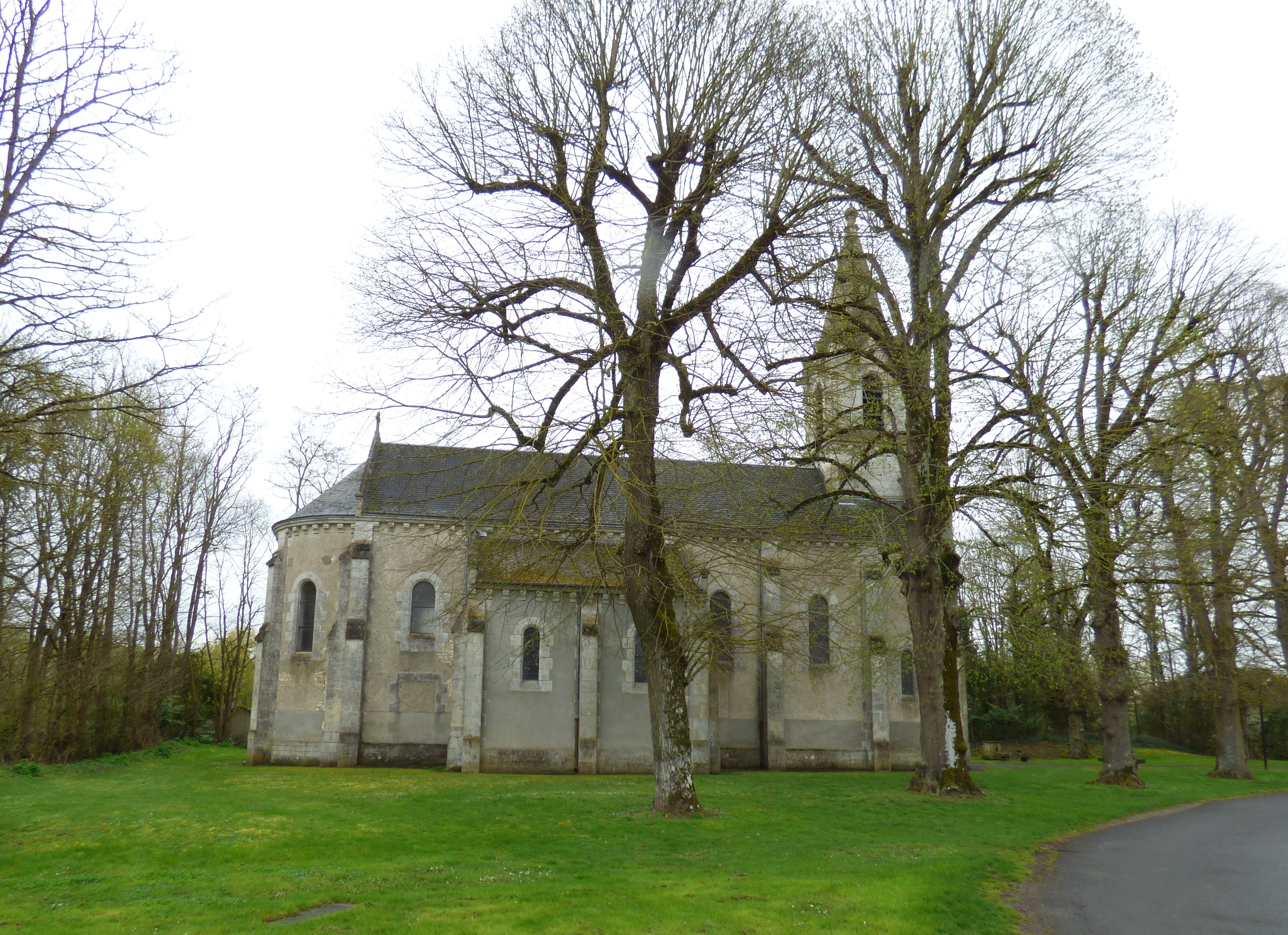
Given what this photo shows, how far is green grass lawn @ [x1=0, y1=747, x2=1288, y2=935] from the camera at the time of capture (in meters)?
8.43

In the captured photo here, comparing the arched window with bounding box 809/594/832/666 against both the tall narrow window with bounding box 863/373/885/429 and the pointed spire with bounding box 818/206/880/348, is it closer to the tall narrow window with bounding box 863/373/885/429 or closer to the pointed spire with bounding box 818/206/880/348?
the tall narrow window with bounding box 863/373/885/429

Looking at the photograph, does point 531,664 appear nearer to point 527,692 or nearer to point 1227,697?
point 527,692

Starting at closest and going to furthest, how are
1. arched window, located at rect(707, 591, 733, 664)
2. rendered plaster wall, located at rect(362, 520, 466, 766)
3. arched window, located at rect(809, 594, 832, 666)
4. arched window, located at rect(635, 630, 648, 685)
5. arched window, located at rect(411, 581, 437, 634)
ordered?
arched window, located at rect(707, 591, 733, 664), rendered plaster wall, located at rect(362, 520, 466, 766), arched window, located at rect(635, 630, 648, 685), arched window, located at rect(411, 581, 437, 634), arched window, located at rect(809, 594, 832, 666)

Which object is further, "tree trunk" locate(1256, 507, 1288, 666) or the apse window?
"tree trunk" locate(1256, 507, 1288, 666)

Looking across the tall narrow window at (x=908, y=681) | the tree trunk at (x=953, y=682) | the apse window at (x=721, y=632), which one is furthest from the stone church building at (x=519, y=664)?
the apse window at (x=721, y=632)

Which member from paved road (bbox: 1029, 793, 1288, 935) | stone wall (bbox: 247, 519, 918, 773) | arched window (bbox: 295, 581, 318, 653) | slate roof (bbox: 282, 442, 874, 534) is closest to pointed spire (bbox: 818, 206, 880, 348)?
slate roof (bbox: 282, 442, 874, 534)

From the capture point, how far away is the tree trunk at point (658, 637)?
14172 millimetres

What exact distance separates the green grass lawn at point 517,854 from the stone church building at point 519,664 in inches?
151

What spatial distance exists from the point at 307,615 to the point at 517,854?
1711 centimetres

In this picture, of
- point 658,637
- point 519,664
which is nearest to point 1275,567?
point 658,637

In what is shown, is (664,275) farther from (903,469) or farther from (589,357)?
(903,469)

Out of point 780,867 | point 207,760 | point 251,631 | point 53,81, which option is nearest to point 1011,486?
point 780,867

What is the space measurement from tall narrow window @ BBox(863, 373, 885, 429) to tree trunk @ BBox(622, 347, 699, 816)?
4674mm

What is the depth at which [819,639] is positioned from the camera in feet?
95.1
